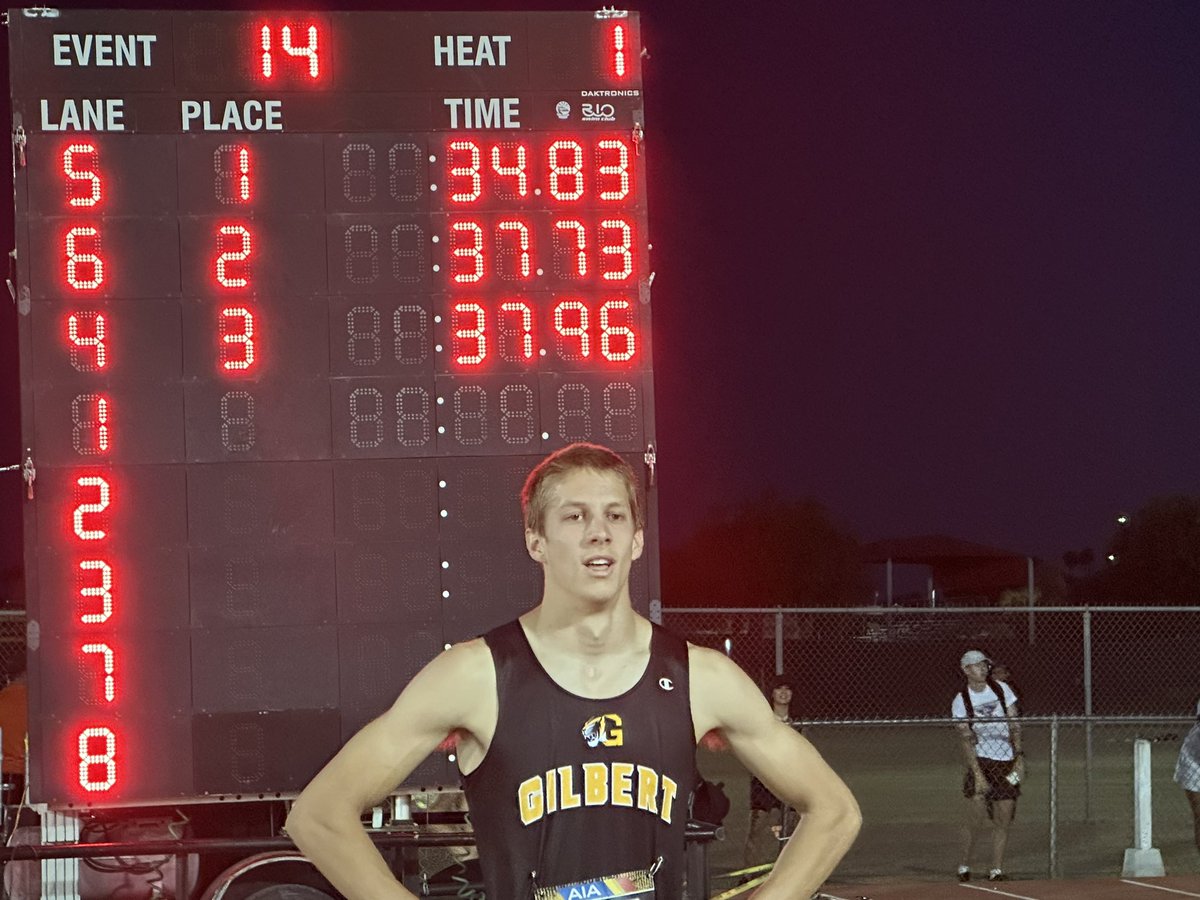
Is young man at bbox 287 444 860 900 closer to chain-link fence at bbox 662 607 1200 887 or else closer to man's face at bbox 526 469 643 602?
man's face at bbox 526 469 643 602

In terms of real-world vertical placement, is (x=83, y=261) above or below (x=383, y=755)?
above

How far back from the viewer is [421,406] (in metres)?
8.32

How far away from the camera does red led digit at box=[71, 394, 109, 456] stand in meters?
8.16

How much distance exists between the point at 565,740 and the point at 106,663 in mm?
5692

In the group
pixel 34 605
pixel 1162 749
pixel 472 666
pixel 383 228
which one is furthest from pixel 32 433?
pixel 1162 749

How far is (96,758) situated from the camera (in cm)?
821

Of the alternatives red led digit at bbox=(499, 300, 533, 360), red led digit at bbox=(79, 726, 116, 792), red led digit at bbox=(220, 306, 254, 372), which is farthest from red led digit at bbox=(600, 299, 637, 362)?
red led digit at bbox=(79, 726, 116, 792)

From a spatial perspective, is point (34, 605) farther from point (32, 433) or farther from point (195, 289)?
point (195, 289)

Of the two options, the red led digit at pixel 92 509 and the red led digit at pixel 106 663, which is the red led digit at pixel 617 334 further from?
the red led digit at pixel 106 663

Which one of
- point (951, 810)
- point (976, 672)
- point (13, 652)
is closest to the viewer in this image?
point (976, 672)

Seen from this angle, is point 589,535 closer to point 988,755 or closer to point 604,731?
point 604,731

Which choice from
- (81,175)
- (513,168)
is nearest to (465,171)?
(513,168)

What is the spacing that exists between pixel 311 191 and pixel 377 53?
80cm

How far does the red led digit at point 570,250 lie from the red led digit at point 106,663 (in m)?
2.72
